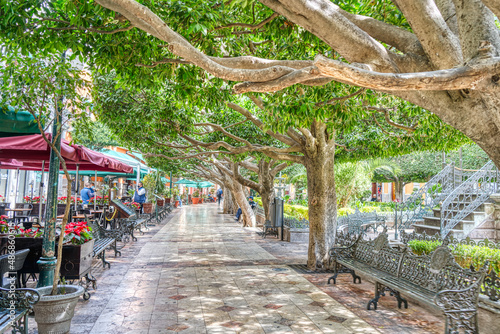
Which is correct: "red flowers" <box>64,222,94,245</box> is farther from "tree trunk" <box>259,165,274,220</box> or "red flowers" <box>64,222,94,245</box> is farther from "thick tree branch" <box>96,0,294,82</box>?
"tree trunk" <box>259,165,274,220</box>

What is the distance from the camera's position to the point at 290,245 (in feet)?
43.1

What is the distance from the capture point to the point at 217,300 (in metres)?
6.26

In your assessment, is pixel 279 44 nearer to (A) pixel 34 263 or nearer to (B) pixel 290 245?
(A) pixel 34 263

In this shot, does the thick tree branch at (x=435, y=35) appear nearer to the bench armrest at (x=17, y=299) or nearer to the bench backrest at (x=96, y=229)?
the bench armrest at (x=17, y=299)

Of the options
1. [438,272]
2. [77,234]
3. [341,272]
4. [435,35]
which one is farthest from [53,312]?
[341,272]

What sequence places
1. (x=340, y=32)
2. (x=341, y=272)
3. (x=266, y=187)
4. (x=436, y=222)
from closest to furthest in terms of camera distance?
(x=340, y=32) → (x=341, y=272) → (x=436, y=222) → (x=266, y=187)

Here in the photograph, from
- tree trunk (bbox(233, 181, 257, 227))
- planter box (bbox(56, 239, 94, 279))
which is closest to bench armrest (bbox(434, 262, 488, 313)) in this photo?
planter box (bbox(56, 239, 94, 279))

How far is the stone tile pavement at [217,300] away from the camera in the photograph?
5.07m

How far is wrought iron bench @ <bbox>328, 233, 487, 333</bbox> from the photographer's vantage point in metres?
4.27

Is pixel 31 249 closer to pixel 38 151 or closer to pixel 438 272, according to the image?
pixel 38 151

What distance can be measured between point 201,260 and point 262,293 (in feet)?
11.6

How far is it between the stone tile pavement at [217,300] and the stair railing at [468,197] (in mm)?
4341

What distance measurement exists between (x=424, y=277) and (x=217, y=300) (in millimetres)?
3268

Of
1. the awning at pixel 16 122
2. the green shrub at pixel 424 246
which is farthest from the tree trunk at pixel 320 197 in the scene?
the awning at pixel 16 122
